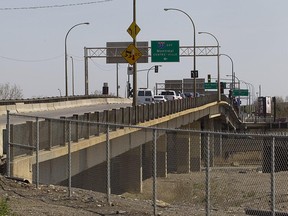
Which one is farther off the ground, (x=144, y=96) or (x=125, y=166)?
(x=144, y=96)

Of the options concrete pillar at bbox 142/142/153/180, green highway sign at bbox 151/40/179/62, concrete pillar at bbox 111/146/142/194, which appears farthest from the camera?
green highway sign at bbox 151/40/179/62

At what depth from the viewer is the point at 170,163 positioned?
16.0 meters

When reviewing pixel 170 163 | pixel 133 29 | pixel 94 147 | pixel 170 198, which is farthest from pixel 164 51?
pixel 170 198

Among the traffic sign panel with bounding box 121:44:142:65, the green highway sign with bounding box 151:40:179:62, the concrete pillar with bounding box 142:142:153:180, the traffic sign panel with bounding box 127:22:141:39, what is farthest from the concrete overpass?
the green highway sign with bounding box 151:40:179:62

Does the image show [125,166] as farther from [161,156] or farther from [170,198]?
[170,198]

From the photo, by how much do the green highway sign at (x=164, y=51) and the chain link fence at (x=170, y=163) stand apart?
1958 inches

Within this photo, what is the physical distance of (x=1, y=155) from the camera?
57.0 feet

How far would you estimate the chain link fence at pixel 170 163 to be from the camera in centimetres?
1178

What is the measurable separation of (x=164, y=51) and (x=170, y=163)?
60.9 m

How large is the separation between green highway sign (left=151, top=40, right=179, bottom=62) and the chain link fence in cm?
4973

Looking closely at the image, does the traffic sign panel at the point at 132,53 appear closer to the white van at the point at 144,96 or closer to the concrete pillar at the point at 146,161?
the concrete pillar at the point at 146,161

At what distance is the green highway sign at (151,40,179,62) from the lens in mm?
75688

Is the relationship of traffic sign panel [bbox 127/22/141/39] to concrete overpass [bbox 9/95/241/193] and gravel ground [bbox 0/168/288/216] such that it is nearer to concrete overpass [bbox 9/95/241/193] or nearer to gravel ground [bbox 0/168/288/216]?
concrete overpass [bbox 9/95/241/193]

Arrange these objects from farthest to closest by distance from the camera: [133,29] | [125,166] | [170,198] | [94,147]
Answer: [133,29] < [94,147] < [125,166] < [170,198]
